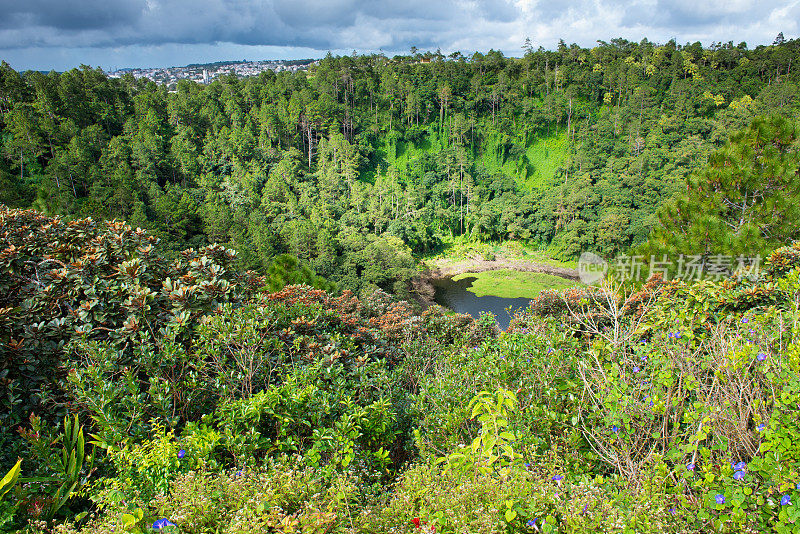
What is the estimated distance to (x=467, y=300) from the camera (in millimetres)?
28047

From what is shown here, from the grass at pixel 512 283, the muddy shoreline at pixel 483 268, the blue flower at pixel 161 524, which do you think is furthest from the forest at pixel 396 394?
the muddy shoreline at pixel 483 268

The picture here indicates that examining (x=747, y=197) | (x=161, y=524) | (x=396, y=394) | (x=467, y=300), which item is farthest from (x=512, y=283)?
(x=161, y=524)

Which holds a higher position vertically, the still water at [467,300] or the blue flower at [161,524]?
the blue flower at [161,524]

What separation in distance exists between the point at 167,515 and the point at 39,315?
9.29 ft

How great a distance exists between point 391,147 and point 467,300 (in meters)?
27.7

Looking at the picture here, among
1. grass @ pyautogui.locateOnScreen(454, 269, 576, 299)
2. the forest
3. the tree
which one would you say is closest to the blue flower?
the forest

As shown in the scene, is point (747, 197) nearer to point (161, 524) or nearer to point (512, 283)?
point (161, 524)

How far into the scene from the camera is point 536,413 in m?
3.59

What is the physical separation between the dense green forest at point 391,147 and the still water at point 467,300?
3914mm

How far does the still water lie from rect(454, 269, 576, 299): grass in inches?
21.3

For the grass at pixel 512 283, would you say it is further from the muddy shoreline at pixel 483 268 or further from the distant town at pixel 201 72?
the distant town at pixel 201 72

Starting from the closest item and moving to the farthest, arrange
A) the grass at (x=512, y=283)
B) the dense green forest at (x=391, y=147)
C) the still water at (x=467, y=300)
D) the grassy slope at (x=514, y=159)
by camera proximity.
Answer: the still water at (x=467, y=300)
the dense green forest at (x=391, y=147)
the grass at (x=512, y=283)
the grassy slope at (x=514, y=159)

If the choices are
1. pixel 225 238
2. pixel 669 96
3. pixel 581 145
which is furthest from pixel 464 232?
pixel 669 96

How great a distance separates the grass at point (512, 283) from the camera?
2872 cm
